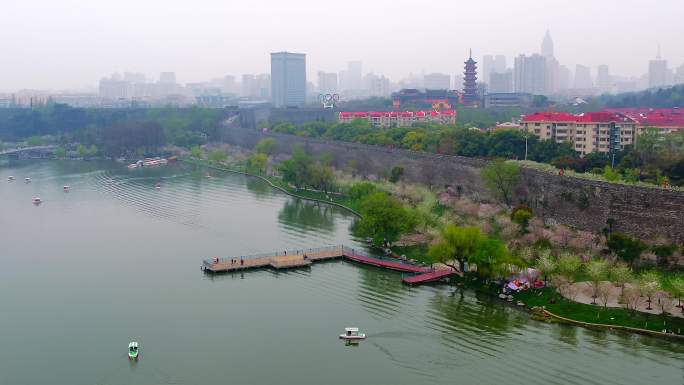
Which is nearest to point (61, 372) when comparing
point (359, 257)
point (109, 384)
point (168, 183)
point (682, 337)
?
point (109, 384)

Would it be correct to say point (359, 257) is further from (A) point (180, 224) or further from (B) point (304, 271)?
(A) point (180, 224)

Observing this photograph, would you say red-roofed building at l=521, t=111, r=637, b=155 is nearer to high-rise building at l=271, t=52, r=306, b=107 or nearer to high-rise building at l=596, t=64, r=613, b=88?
high-rise building at l=271, t=52, r=306, b=107

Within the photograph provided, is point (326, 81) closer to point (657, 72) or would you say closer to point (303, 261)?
point (657, 72)

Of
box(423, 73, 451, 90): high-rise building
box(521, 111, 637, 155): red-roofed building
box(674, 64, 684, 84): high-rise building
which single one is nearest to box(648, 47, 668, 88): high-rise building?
box(674, 64, 684, 84): high-rise building

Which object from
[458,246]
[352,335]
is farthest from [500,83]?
[352,335]

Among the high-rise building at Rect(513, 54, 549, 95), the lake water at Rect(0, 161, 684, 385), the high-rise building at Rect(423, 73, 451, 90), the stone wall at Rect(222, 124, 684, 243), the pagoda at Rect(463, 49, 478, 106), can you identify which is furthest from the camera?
the high-rise building at Rect(423, 73, 451, 90)
